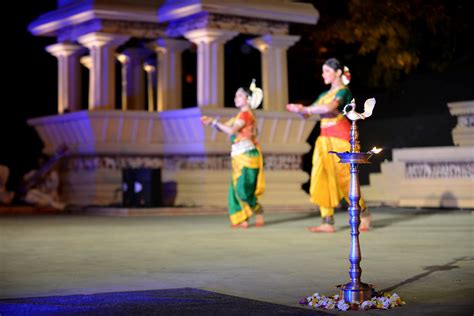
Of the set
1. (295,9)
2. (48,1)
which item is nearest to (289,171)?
(295,9)

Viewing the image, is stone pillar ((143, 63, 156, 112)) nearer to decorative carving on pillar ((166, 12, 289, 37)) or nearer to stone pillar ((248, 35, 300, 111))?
decorative carving on pillar ((166, 12, 289, 37))

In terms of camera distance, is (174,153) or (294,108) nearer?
(294,108)

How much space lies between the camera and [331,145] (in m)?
10.8

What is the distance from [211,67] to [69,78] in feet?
12.6

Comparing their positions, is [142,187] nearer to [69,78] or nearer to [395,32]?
[69,78]

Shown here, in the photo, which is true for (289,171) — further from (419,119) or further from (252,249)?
(252,249)

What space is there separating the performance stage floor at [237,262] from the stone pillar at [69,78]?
6736 millimetres

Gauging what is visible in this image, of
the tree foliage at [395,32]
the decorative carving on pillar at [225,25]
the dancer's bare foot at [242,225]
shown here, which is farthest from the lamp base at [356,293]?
the tree foliage at [395,32]

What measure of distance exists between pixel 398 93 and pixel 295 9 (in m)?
7.29

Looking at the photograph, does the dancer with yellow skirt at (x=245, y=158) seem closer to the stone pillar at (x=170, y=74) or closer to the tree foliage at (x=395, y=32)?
the stone pillar at (x=170, y=74)

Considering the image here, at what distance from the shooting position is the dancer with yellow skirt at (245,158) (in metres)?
11.9

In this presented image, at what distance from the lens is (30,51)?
23.2 meters

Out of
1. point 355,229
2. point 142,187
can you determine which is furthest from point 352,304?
point 142,187

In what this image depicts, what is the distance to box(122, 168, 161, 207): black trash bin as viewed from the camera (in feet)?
53.7
